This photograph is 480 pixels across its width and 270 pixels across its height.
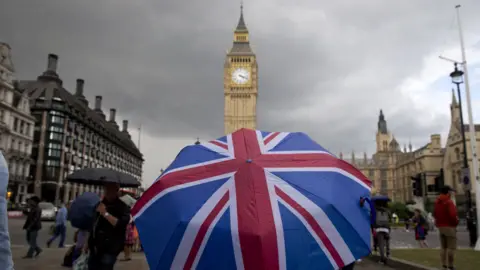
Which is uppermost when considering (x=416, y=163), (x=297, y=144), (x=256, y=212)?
(x=416, y=163)

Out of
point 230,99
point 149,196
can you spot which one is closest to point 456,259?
point 149,196

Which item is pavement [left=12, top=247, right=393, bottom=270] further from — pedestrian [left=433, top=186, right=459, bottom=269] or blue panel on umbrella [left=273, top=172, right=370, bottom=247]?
blue panel on umbrella [left=273, top=172, right=370, bottom=247]

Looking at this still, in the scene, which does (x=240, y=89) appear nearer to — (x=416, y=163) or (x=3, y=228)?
(x=416, y=163)

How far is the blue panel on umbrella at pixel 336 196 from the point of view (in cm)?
295

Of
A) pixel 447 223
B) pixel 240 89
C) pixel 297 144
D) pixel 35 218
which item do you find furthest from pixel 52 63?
pixel 297 144

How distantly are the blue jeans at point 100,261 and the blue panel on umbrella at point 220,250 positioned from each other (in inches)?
119

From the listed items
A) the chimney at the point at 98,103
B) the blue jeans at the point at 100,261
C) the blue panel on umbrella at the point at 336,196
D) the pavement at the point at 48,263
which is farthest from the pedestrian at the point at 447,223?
the chimney at the point at 98,103

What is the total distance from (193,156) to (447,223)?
721 centimetres

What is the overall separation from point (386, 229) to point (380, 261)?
39.7 inches

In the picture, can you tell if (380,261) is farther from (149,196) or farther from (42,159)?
(42,159)

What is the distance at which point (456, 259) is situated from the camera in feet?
35.4

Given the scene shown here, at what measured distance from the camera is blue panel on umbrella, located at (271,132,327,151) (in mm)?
3357

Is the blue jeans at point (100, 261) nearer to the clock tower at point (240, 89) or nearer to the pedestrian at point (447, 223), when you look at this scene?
the pedestrian at point (447, 223)

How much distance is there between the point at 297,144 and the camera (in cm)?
346
